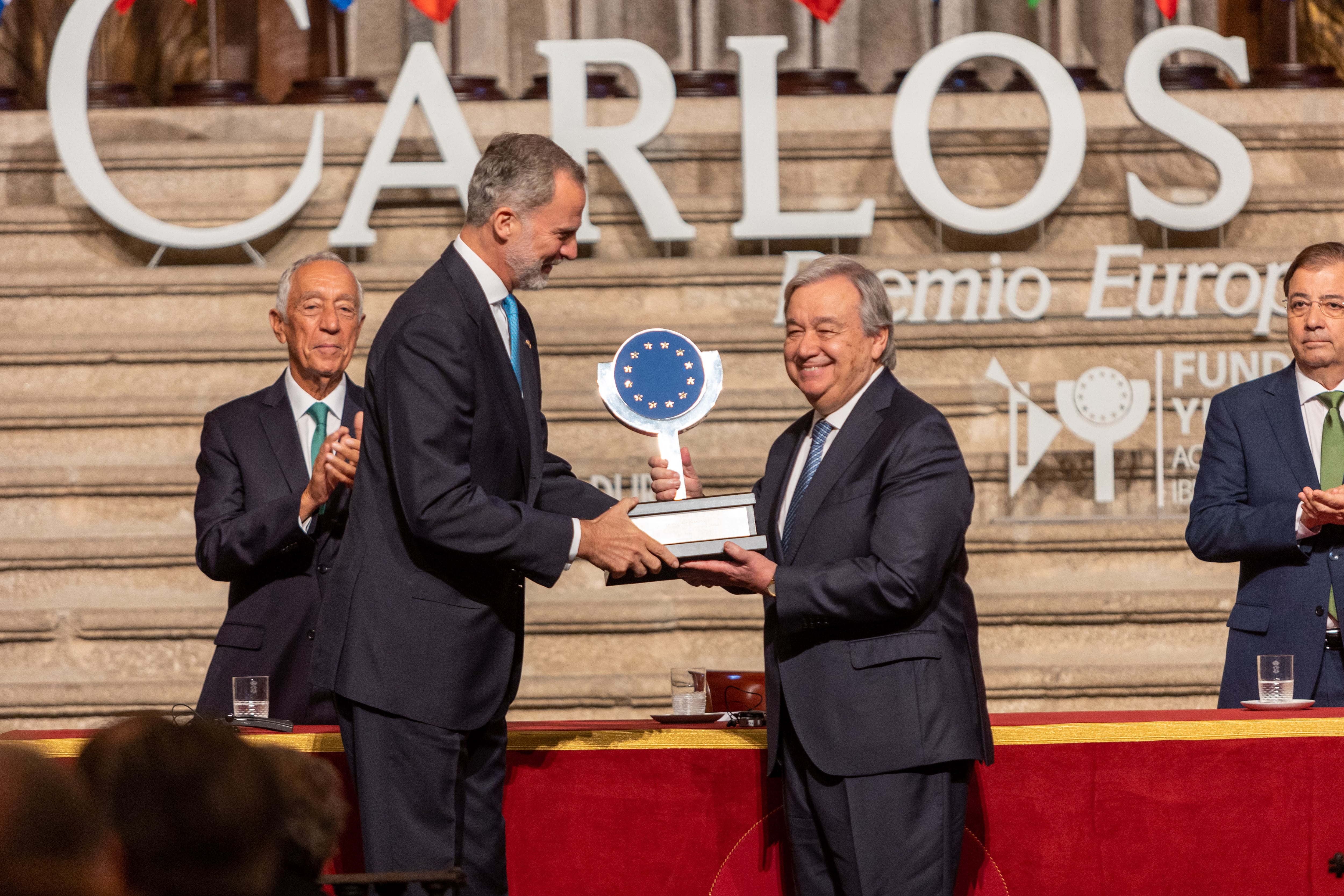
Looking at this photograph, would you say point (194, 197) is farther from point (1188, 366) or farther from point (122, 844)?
point (122, 844)

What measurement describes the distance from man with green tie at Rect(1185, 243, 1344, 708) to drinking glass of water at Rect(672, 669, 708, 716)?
1.14m

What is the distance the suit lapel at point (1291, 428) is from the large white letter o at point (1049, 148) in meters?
2.98

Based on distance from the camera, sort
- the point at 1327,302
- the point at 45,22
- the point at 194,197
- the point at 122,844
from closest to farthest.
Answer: the point at 122,844 < the point at 1327,302 < the point at 194,197 < the point at 45,22

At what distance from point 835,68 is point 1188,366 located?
2.17 meters

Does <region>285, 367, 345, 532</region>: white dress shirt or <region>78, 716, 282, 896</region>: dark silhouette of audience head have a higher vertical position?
<region>285, 367, 345, 532</region>: white dress shirt

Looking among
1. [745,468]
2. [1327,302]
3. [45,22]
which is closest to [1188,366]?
[745,468]

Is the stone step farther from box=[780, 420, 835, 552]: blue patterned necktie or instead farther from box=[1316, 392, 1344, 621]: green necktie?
box=[780, 420, 835, 552]: blue patterned necktie

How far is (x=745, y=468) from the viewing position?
5801 mm

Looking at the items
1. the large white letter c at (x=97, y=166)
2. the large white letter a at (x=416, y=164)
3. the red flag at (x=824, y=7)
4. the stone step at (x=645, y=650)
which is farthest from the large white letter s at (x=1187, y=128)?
the large white letter c at (x=97, y=166)

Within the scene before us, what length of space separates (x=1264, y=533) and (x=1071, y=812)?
84cm

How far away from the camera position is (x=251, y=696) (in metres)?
2.95

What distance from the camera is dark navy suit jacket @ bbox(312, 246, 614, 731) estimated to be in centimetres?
223

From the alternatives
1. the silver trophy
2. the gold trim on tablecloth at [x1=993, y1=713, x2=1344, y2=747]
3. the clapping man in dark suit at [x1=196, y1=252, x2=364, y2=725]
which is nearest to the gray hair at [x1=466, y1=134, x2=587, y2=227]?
Result: the silver trophy

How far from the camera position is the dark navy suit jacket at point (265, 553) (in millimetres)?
3037
